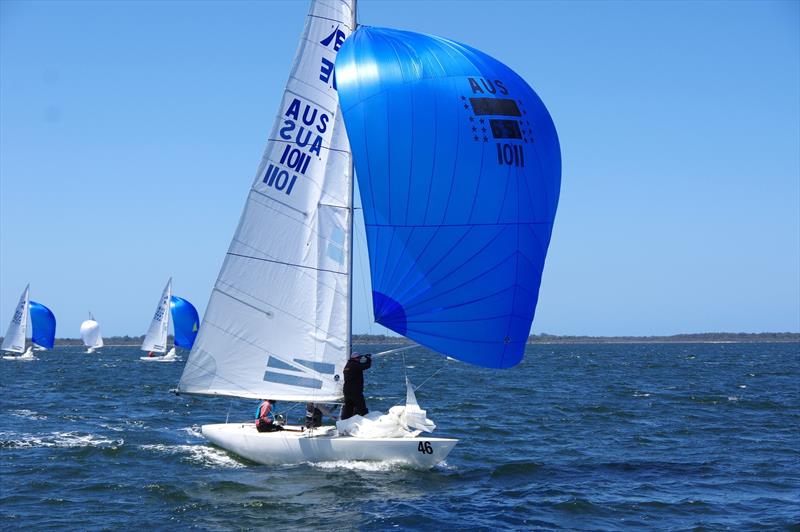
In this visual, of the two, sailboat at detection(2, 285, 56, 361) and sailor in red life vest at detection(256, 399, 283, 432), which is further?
sailboat at detection(2, 285, 56, 361)

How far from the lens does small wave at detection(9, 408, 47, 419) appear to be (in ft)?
82.3

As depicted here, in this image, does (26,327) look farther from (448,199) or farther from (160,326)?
(448,199)

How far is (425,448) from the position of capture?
15188 mm

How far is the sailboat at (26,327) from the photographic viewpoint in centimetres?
7438

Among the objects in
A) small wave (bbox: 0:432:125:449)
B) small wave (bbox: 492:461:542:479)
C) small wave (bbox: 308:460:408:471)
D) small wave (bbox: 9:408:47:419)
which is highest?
small wave (bbox: 308:460:408:471)

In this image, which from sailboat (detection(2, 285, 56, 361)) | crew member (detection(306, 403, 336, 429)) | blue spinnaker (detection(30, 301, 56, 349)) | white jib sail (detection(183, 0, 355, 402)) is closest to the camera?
white jib sail (detection(183, 0, 355, 402))

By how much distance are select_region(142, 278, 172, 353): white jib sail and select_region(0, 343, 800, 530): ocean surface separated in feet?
134

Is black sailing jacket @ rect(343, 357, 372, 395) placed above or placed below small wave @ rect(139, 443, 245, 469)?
above

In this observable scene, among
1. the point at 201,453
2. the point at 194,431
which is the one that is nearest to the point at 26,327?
the point at 194,431

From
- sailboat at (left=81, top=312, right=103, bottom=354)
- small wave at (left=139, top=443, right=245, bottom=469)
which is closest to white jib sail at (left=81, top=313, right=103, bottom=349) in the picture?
sailboat at (left=81, top=312, right=103, bottom=354)

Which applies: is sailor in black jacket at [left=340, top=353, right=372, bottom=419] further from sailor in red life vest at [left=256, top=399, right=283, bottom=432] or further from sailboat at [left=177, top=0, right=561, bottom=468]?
sailor in red life vest at [left=256, top=399, right=283, bottom=432]

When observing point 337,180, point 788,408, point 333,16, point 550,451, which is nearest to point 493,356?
point 337,180

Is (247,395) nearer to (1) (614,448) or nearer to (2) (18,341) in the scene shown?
(1) (614,448)

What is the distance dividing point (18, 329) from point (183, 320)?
598 inches
